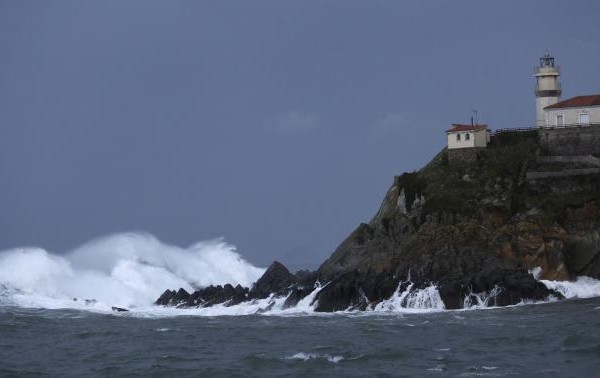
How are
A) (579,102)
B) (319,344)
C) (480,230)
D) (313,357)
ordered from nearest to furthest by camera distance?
1. (313,357)
2. (319,344)
3. (480,230)
4. (579,102)

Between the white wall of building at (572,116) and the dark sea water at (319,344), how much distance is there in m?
13.6

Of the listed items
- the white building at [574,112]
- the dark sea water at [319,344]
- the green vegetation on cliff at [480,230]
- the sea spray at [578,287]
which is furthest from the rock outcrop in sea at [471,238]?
the dark sea water at [319,344]

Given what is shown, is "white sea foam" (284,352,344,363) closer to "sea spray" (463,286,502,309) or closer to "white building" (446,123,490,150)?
"sea spray" (463,286,502,309)

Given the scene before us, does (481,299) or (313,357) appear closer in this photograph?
(313,357)

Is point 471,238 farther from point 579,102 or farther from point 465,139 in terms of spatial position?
point 579,102

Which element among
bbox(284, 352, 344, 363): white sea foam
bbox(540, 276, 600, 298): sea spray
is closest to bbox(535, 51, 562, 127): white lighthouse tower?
bbox(540, 276, 600, 298): sea spray

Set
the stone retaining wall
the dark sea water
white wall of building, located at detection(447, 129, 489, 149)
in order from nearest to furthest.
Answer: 1. the dark sea water
2. the stone retaining wall
3. white wall of building, located at detection(447, 129, 489, 149)

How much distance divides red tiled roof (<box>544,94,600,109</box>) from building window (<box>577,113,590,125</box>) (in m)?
0.38

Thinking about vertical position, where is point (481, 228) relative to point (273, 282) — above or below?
above

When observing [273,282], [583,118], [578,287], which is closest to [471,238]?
[578,287]

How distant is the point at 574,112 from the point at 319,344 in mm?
23370

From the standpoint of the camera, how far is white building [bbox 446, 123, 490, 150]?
5547 cm

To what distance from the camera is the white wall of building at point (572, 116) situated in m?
55.7

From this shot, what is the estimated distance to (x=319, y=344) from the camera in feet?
121
